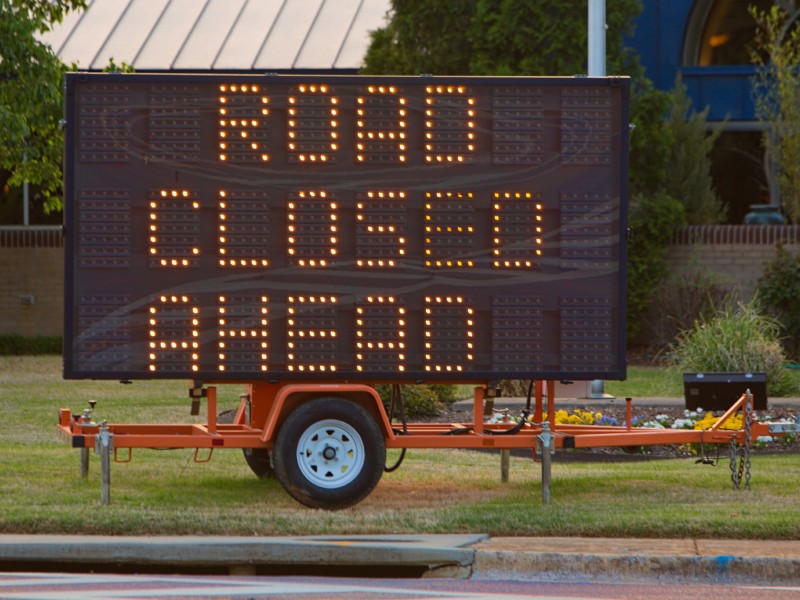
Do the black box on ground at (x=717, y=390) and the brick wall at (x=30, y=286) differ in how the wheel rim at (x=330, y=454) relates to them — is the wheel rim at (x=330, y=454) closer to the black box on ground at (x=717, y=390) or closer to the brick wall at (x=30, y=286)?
the black box on ground at (x=717, y=390)

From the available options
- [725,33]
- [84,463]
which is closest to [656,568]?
[84,463]

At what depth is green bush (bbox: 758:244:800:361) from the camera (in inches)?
909

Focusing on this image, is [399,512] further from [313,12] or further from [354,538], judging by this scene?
[313,12]

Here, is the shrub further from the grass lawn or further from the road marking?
the road marking

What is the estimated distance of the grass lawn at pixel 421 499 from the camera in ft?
30.3

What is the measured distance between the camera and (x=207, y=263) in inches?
389

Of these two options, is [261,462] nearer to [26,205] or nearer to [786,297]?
[786,297]

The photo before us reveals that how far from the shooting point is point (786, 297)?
23094mm

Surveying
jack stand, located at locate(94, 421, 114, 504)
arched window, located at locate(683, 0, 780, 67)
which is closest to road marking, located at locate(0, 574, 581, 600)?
jack stand, located at locate(94, 421, 114, 504)

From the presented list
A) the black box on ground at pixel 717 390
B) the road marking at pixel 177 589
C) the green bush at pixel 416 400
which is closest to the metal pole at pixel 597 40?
the green bush at pixel 416 400

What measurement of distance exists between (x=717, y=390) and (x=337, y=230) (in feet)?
12.8

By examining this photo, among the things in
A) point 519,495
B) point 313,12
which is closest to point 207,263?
point 519,495

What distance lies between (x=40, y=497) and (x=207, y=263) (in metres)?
1.99

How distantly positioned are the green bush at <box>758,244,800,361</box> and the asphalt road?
607 inches
